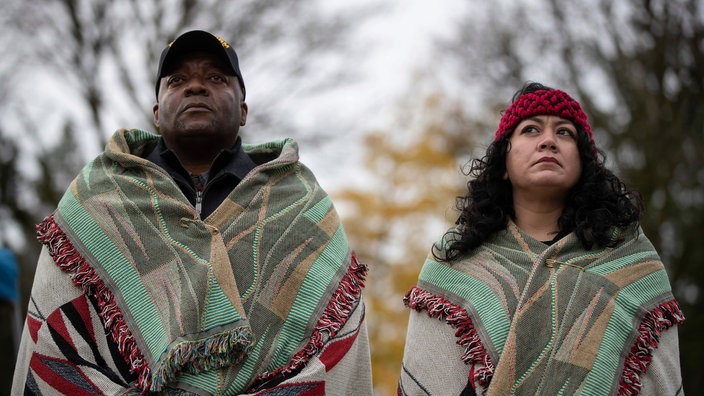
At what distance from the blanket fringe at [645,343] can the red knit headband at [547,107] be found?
0.80 m

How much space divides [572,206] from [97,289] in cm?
200

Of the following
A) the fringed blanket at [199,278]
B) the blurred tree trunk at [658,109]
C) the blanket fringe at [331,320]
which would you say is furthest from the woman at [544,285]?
the blurred tree trunk at [658,109]

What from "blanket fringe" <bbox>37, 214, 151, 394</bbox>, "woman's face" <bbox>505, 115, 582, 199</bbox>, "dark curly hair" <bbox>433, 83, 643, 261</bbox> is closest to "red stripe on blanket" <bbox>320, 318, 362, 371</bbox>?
"dark curly hair" <bbox>433, 83, 643, 261</bbox>

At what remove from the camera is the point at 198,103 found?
3559 millimetres

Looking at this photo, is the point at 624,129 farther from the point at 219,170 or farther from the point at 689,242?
the point at 219,170

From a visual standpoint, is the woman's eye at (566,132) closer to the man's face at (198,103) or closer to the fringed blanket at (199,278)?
the fringed blanket at (199,278)

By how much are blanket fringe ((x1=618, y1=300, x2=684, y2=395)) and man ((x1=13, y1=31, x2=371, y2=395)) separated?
1.04m

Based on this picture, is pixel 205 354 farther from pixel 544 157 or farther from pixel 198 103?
pixel 544 157

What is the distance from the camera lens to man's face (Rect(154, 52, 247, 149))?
356 centimetres

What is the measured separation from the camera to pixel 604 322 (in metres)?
3.20

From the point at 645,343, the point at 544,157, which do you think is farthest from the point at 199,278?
the point at 645,343

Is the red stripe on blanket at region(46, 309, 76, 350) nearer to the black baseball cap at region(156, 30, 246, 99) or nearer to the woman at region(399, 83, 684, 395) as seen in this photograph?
the black baseball cap at region(156, 30, 246, 99)

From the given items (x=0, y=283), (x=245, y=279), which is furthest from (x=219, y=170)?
(x=0, y=283)

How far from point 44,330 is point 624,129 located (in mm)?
9485
